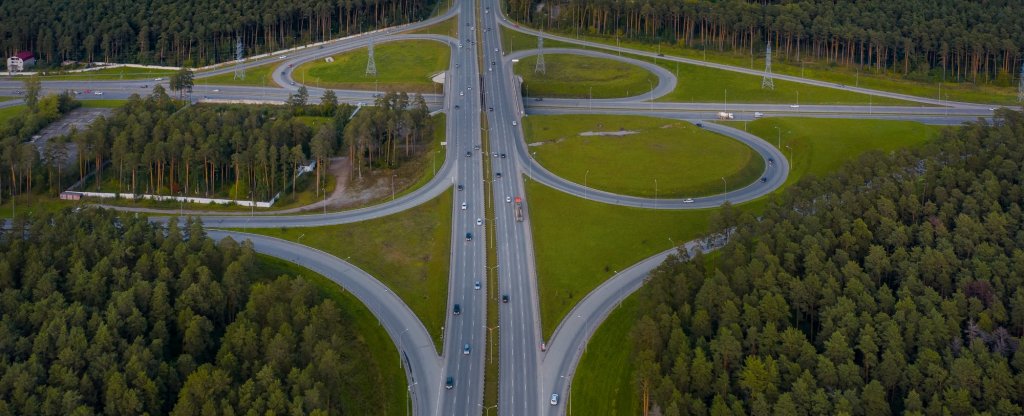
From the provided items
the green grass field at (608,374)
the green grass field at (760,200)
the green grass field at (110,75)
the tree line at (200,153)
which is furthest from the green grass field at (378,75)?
the green grass field at (608,374)

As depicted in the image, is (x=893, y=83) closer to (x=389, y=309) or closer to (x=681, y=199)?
(x=681, y=199)

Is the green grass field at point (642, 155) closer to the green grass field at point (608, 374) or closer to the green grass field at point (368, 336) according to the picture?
the green grass field at point (608, 374)

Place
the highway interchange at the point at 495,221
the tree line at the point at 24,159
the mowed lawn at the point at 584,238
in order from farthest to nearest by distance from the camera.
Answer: the tree line at the point at 24,159, the mowed lawn at the point at 584,238, the highway interchange at the point at 495,221

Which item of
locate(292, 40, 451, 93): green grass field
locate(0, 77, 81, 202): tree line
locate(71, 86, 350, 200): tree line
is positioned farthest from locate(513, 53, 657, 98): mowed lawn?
locate(0, 77, 81, 202): tree line

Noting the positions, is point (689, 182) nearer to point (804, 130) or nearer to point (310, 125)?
point (804, 130)

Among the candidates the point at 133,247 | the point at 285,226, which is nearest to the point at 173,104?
the point at 285,226

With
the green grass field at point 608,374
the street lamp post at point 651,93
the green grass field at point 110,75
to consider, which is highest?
the green grass field at point 110,75
